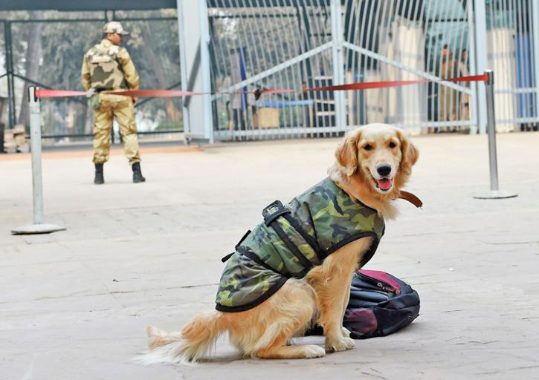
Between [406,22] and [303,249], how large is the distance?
17343 mm

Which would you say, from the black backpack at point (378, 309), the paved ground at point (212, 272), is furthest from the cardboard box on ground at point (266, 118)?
the black backpack at point (378, 309)

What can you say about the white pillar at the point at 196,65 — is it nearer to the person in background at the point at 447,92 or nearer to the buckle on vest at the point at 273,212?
the person in background at the point at 447,92

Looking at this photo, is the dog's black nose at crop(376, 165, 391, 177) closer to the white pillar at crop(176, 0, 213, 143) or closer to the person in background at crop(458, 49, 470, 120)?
the white pillar at crop(176, 0, 213, 143)

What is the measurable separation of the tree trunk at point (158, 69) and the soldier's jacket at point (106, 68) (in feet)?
38.3

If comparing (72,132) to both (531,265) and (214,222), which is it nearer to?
(214,222)

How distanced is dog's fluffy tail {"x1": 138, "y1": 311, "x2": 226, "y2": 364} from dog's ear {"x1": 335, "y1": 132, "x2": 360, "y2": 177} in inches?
32.9

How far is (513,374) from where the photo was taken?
3.87 metres

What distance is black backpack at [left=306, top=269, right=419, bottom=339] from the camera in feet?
15.5

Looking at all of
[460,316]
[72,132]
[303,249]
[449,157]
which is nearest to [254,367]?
[303,249]

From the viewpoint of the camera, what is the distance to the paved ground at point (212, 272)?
421 cm

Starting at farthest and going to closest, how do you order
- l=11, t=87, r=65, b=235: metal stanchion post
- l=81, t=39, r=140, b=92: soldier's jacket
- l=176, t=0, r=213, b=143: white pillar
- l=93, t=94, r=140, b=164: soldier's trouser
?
l=176, t=0, r=213, b=143: white pillar < l=93, t=94, r=140, b=164: soldier's trouser < l=81, t=39, r=140, b=92: soldier's jacket < l=11, t=87, r=65, b=235: metal stanchion post

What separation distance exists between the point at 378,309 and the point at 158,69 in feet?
71.5

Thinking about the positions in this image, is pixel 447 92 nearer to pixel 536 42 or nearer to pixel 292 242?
pixel 536 42

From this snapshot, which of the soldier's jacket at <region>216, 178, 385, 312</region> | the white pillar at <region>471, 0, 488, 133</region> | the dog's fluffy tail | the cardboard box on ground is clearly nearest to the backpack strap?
the soldier's jacket at <region>216, 178, 385, 312</region>
